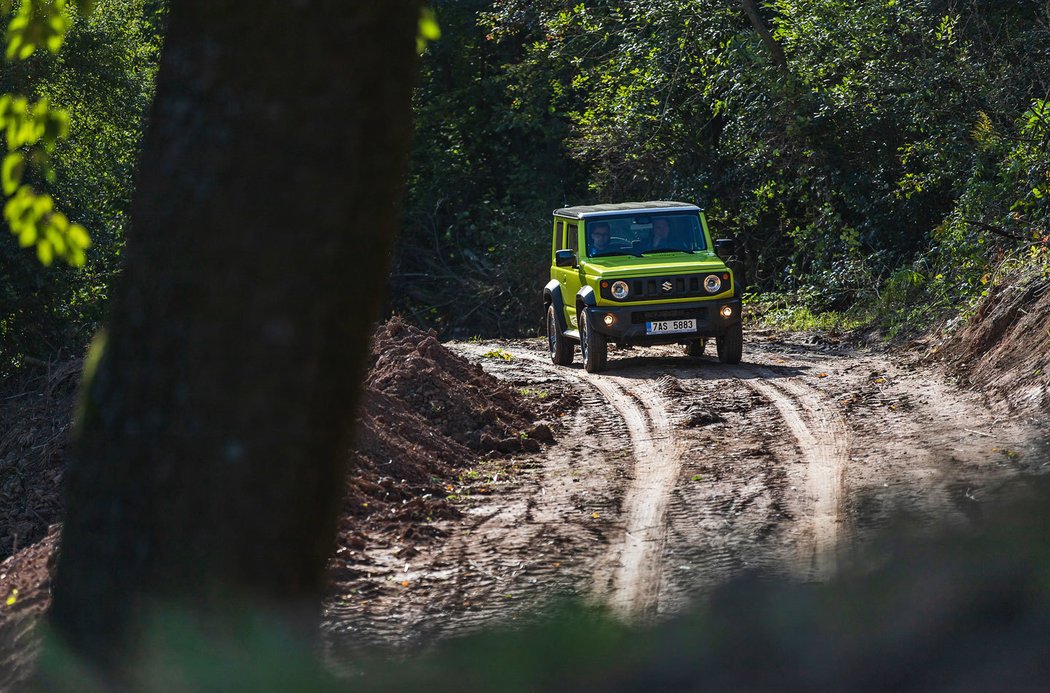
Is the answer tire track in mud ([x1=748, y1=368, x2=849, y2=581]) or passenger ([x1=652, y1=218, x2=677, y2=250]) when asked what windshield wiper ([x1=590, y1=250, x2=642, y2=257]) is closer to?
passenger ([x1=652, y1=218, x2=677, y2=250])

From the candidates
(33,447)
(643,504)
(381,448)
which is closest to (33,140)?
(643,504)

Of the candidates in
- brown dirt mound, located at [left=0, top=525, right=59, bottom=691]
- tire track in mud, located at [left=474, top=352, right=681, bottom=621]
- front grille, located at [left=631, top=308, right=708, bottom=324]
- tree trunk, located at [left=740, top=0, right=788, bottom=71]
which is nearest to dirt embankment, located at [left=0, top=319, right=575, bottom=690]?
brown dirt mound, located at [left=0, top=525, right=59, bottom=691]

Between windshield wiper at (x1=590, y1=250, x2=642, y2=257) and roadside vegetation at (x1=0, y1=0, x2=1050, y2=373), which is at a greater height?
roadside vegetation at (x1=0, y1=0, x2=1050, y2=373)

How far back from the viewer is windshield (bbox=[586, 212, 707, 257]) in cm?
1591

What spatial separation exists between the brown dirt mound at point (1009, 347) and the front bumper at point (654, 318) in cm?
259

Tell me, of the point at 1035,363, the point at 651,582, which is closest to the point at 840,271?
the point at 1035,363

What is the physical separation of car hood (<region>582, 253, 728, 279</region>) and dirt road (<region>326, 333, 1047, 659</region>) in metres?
1.64

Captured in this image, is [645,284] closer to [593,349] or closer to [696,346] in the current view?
[593,349]

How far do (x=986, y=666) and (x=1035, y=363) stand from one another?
8.84m

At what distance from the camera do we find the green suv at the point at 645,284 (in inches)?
589

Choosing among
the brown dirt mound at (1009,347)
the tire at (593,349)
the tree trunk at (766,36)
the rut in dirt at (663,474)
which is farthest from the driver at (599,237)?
the tree trunk at (766,36)

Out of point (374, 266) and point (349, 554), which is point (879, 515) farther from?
point (374, 266)

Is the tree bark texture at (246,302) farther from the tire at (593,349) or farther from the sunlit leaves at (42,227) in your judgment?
the tire at (593,349)

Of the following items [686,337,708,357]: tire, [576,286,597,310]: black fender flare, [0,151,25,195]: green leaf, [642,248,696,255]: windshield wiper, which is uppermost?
[0,151,25,195]: green leaf
